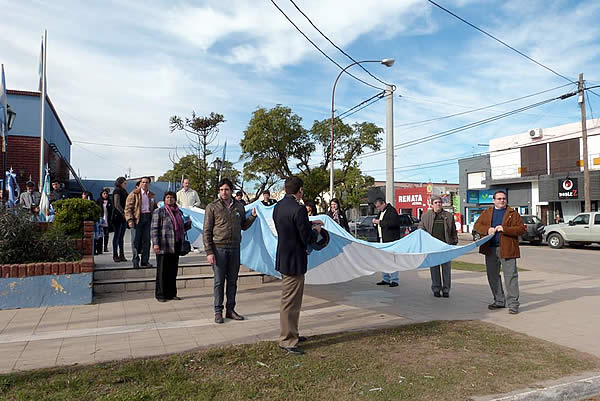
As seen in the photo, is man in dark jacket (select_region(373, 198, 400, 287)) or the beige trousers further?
man in dark jacket (select_region(373, 198, 400, 287))

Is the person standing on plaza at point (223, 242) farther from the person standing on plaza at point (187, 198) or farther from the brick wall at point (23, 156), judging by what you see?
the brick wall at point (23, 156)

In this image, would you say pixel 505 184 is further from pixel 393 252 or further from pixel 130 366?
pixel 130 366

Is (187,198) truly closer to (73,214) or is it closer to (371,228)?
(73,214)

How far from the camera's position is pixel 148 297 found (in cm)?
769

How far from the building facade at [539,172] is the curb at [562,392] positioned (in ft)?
96.8

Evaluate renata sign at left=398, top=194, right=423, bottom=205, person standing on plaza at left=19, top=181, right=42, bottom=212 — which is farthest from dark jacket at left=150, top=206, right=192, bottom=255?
renata sign at left=398, top=194, right=423, bottom=205

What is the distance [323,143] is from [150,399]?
96.9ft

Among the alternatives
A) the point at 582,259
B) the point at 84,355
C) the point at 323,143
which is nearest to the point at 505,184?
the point at 323,143

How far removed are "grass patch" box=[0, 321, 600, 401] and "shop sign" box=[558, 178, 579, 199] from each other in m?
28.8

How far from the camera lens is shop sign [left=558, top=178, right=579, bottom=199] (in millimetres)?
29734

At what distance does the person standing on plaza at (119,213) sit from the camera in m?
8.94

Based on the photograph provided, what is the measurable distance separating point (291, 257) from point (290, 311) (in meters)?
0.60

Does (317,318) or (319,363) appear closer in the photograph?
(319,363)

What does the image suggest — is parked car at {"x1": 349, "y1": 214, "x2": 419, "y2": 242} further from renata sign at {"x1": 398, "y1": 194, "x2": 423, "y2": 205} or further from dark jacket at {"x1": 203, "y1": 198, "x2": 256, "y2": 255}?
renata sign at {"x1": 398, "y1": 194, "x2": 423, "y2": 205}
